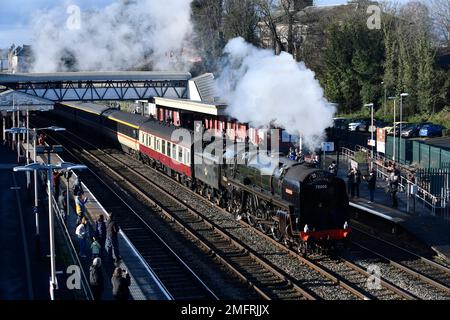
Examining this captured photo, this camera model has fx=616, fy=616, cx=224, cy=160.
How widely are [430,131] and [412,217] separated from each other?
2185 cm

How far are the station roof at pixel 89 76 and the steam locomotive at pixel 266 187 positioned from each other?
16.3m

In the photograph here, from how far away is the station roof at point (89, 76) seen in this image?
42.4 metres

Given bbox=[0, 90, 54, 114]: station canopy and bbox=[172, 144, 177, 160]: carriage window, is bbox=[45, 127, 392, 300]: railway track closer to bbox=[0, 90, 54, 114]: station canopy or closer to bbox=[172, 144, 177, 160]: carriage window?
bbox=[172, 144, 177, 160]: carriage window

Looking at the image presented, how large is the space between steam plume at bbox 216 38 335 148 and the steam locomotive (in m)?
2.05

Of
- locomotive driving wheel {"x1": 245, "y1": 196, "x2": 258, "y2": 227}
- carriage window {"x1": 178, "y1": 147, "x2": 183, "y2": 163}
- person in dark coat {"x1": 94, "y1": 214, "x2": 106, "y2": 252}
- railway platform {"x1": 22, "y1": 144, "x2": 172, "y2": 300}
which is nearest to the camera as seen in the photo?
railway platform {"x1": 22, "y1": 144, "x2": 172, "y2": 300}

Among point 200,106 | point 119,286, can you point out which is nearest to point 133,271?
point 119,286

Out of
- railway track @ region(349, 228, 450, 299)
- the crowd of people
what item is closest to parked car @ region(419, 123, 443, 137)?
railway track @ region(349, 228, 450, 299)

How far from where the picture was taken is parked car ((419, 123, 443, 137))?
133ft

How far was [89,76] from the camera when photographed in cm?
4406

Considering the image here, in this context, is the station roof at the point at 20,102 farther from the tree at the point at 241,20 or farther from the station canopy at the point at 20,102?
the tree at the point at 241,20

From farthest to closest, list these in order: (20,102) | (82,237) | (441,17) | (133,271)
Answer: (441,17)
(20,102)
(82,237)
(133,271)

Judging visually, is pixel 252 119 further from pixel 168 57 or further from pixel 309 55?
pixel 309 55

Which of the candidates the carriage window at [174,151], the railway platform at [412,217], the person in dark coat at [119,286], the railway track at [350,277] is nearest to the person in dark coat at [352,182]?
the railway platform at [412,217]

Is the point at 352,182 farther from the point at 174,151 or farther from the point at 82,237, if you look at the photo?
the point at 82,237
